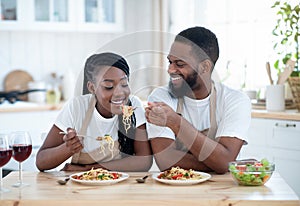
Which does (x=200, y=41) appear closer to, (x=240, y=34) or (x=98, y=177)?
(x=98, y=177)

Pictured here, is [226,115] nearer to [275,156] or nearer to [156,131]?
[156,131]

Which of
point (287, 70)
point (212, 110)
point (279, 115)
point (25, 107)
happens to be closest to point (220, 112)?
point (212, 110)

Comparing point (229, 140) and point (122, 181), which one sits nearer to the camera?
point (122, 181)

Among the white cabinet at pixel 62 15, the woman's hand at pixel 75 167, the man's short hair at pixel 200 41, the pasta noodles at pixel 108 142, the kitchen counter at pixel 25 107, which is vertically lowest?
the woman's hand at pixel 75 167

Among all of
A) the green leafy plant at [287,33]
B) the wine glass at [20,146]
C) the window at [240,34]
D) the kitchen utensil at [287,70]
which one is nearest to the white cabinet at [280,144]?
the kitchen utensil at [287,70]

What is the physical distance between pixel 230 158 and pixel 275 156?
1.47 m

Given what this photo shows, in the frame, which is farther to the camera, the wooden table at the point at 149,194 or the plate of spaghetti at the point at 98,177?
the plate of spaghetti at the point at 98,177

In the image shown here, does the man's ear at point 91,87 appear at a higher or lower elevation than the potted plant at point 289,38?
lower

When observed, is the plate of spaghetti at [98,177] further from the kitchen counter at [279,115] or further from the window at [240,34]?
the window at [240,34]

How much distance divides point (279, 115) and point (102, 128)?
1579mm

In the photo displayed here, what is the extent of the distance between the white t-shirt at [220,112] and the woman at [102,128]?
10 centimetres

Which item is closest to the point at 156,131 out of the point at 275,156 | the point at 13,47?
the point at 275,156

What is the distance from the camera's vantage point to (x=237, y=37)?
15.1ft

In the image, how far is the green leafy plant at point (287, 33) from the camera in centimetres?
387
